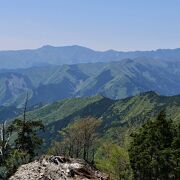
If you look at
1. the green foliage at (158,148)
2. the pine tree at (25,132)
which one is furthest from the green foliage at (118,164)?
the pine tree at (25,132)

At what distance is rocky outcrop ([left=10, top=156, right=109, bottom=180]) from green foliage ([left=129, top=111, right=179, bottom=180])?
63757 millimetres

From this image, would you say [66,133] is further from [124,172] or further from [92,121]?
[124,172]

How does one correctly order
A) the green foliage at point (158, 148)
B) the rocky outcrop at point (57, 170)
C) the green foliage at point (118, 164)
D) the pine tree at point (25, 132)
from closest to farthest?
1. the rocky outcrop at point (57, 170)
2. the pine tree at point (25, 132)
3. the green foliage at point (158, 148)
4. the green foliage at point (118, 164)

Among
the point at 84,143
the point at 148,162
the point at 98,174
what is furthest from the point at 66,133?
the point at 98,174

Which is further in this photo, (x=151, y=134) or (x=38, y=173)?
(x=151, y=134)

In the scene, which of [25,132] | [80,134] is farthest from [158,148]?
[80,134]

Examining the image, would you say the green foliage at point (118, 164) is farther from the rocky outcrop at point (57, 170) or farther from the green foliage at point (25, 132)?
the rocky outcrop at point (57, 170)

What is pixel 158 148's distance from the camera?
9512cm

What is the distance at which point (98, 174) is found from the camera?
26.8m

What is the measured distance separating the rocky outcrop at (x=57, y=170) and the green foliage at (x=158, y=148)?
63757mm

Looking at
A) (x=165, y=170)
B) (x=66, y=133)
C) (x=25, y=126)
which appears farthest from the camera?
(x=66, y=133)

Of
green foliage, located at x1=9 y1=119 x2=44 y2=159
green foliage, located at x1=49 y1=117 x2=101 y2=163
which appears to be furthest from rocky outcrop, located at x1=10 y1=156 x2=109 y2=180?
green foliage, located at x1=49 y1=117 x2=101 y2=163

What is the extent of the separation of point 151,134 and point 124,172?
23.3 meters

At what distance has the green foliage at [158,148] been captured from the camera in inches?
3654
